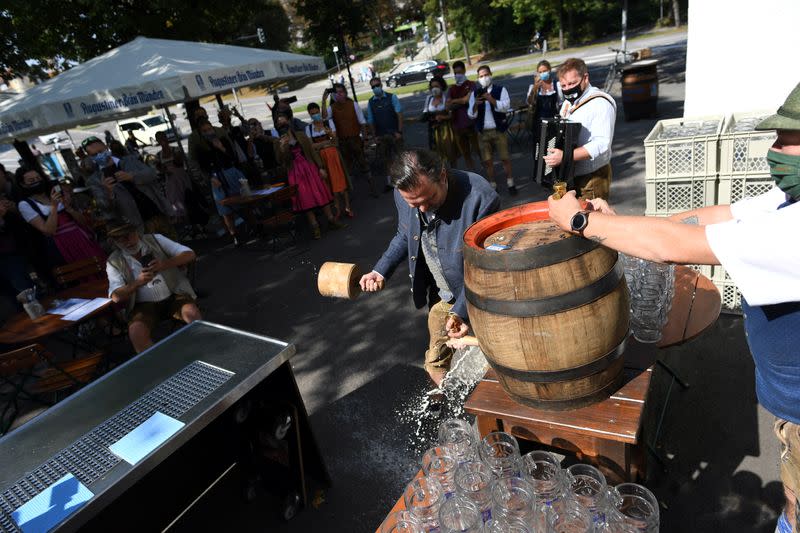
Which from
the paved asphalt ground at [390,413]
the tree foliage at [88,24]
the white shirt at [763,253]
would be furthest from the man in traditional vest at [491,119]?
the tree foliage at [88,24]

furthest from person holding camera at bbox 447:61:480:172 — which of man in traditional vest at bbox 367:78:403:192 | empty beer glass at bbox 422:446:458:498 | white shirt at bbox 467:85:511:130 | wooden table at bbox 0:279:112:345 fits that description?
empty beer glass at bbox 422:446:458:498

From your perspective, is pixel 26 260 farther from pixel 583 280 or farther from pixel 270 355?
pixel 583 280

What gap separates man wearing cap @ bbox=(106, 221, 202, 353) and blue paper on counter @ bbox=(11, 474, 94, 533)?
239cm

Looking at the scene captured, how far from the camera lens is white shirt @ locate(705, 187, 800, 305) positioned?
1262 mm

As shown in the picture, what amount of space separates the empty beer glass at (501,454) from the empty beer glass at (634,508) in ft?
1.07

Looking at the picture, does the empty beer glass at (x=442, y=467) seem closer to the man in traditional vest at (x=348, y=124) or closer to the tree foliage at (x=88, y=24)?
the man in traditional vest at (x=348, y=124)

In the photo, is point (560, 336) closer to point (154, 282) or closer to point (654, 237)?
point (654, 237)

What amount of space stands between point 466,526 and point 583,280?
97 cm

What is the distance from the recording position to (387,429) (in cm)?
353

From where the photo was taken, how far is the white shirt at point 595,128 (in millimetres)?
3975

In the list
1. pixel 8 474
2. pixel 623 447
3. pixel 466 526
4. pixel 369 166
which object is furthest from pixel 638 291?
pixel 369 166

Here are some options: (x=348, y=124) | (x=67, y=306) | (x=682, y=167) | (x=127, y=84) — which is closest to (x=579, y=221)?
(x=682, y=167)

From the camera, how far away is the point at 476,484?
1672mm

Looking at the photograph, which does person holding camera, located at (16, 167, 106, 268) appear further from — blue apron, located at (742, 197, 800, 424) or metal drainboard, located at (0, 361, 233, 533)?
blue apron, located at (742, 197, 800, 424)
